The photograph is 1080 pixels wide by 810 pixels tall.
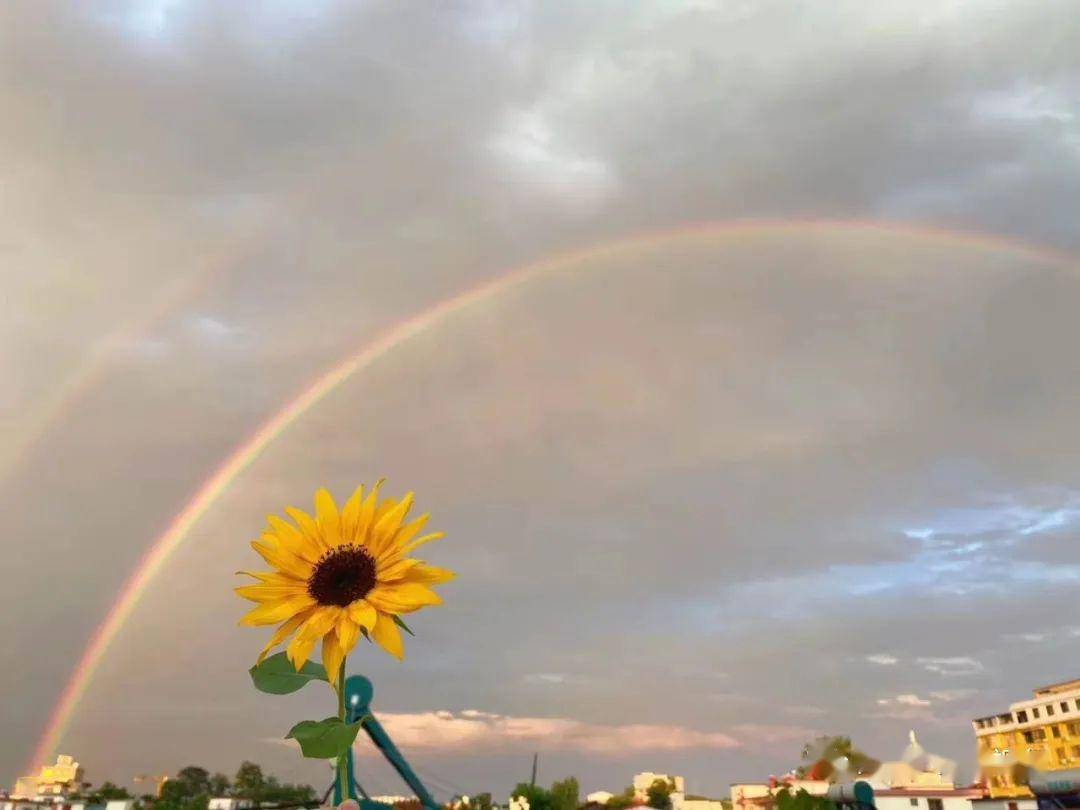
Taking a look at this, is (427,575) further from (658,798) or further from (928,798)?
(658,798)

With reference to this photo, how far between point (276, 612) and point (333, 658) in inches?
5.4


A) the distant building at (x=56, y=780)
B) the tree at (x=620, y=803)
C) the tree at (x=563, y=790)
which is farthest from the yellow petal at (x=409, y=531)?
the distant building at (x=56, y=780)

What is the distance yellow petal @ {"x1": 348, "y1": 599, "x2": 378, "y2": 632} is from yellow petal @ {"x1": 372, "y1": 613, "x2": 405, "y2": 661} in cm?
2

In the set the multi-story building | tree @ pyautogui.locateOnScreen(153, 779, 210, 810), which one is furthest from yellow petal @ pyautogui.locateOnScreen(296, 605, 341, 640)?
the multi-story building

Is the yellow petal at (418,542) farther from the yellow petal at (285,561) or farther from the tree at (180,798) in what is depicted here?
the tree at (180,798)

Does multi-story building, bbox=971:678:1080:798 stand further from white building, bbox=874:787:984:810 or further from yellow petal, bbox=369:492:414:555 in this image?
yellow petal, bbox=369:492:414:555

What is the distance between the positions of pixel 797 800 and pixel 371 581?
1.84m

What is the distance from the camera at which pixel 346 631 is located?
1503 millimetres

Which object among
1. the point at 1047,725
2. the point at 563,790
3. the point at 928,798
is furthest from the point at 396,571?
the point at 1047,725

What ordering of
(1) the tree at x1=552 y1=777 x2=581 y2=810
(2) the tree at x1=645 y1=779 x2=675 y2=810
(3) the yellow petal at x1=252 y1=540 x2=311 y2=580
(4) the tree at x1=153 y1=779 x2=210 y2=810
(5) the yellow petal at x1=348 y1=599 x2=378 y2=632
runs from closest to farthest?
(5) the yellow petal at x1=348 y1=599 x2=378 y2=632 < (3) the yellow petal at x1=252 y1=540 x2=311 y2=580 < (1) the tree at x1=552 y1=777 x2=581 y2=810 < (2) the tree at x1=645 y1=779 x2=675 y2=810 < (4) the tree at x1=153 y1=779 x2=210 y2=810

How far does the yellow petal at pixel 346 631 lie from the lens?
149cm

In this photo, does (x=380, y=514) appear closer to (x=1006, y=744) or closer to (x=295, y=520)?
(x=295, y=520)

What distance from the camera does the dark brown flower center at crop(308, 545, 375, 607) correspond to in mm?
1555

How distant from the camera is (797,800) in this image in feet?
9.06
